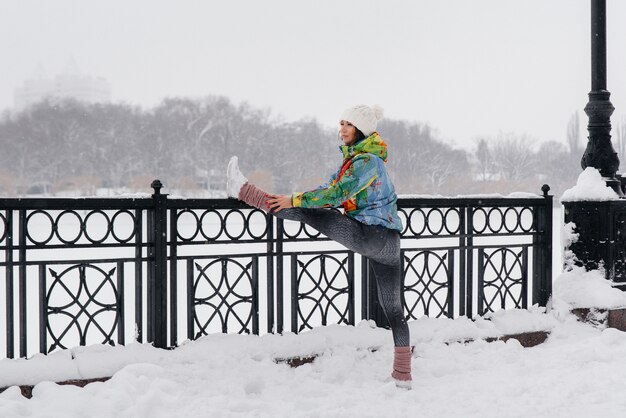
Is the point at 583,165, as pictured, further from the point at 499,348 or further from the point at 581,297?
the point at 499,348

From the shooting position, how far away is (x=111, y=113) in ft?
314

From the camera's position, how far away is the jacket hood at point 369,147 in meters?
4.46

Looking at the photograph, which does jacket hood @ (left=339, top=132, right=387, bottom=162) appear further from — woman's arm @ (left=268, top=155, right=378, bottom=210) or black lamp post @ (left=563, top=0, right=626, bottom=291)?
black lamp post @ (left=563, top=0, right=626, bottom=291)

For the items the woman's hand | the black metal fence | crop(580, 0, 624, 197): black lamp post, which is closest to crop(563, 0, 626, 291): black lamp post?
crop(580, 0, 624, 197): black lamp post

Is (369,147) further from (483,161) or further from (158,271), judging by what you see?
(483,161)

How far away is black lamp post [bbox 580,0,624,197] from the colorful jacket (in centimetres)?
343

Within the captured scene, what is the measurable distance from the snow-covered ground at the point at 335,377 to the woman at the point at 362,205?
1.46 feet

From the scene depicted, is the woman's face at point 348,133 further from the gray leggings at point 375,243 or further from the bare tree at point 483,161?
the bare tree at point 483,161

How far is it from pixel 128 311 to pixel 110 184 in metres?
78.8

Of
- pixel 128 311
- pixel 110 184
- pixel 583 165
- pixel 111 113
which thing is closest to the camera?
pixel 583 165

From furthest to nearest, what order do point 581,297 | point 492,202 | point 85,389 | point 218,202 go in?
point 581,297
point 492,202
point 218,202
point 85,389

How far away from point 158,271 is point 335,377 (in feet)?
4.85

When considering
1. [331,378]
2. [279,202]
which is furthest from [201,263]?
[331,378]

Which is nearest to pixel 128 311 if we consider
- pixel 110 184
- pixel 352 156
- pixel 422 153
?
pixel 352 156
